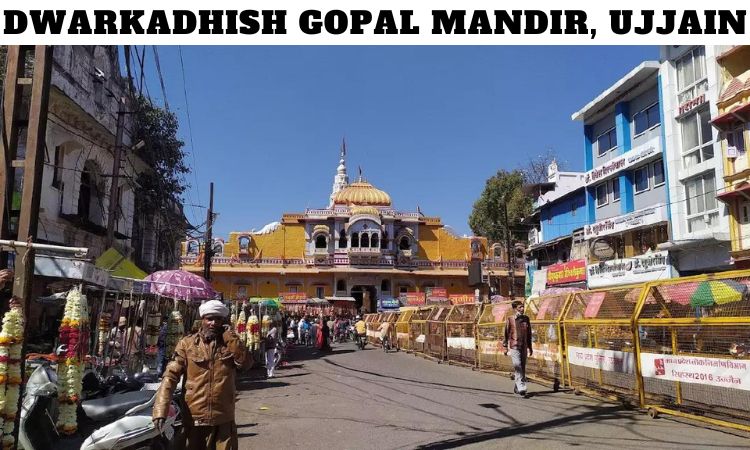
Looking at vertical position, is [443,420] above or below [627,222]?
below

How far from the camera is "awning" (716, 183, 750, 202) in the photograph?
18547mm

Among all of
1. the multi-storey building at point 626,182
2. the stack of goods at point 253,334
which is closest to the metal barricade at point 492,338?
the stack of goods at point 253,334

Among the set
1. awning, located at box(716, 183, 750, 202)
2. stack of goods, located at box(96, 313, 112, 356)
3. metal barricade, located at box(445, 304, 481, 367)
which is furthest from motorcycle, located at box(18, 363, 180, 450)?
awning, located at box(716, 183, 750, 202)

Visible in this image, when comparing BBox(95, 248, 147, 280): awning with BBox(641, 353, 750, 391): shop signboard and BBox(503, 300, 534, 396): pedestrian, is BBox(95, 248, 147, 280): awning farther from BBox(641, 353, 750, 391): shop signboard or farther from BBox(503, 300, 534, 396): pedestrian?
BBox(641, 353, 750, 391): shop signboard

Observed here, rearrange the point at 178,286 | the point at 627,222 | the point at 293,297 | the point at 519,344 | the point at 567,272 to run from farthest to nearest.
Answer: the point at 293,297 → the point at 567,272 → the point at 627,222 → the point at 178,286 → the point at 519,344

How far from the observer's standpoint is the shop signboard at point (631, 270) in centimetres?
2320

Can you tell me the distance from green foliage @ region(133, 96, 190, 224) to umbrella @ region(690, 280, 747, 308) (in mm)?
21216

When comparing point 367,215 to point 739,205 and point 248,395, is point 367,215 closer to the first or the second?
point 739,205

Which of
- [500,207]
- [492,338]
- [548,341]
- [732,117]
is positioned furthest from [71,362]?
[500,207]

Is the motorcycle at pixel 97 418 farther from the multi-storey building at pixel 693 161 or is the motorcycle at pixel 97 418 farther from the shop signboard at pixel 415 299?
the shop signboard at pixel 415 299

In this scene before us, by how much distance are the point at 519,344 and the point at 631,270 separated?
16.9m

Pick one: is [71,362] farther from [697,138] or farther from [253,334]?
[697,138]

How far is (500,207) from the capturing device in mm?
47906

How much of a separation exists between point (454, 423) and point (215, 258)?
152ft
